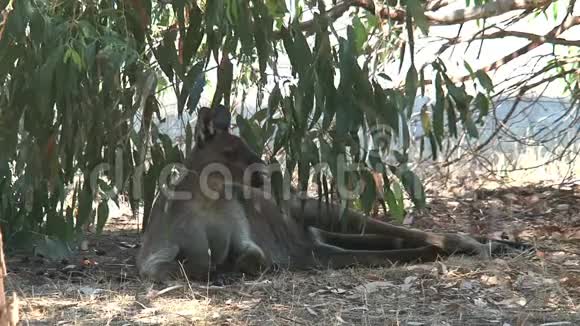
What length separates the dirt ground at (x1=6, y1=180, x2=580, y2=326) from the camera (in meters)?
4.54

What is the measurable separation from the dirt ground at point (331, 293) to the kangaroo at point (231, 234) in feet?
0.89

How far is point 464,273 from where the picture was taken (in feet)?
17.6

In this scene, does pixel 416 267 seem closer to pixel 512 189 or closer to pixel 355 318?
pixel 355 318

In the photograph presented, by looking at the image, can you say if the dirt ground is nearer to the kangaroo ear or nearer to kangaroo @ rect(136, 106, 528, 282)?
kangaroo @ rect(136, 106, 528, 282)

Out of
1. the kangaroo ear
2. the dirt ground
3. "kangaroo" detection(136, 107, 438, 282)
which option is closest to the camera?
the dirt ground

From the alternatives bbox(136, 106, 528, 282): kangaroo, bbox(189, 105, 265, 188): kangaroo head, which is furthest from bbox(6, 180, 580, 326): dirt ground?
bbox(189, 105, 265, 188): kangaroo head

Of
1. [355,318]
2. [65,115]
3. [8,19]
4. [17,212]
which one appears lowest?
[355,318]

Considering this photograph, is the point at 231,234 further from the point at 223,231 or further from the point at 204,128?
the point at 204,128

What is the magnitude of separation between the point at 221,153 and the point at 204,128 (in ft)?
0.59

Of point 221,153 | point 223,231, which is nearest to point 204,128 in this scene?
point 221,153

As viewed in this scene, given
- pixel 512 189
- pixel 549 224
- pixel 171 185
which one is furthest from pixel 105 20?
pixel 512 189

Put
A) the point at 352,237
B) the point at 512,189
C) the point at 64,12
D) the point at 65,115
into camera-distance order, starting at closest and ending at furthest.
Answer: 1. the point at 65,115
2. the point at 64,12
3. the point at 352,237
4. the point at 512,189

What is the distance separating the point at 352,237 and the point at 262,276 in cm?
120

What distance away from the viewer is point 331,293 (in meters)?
5.09
